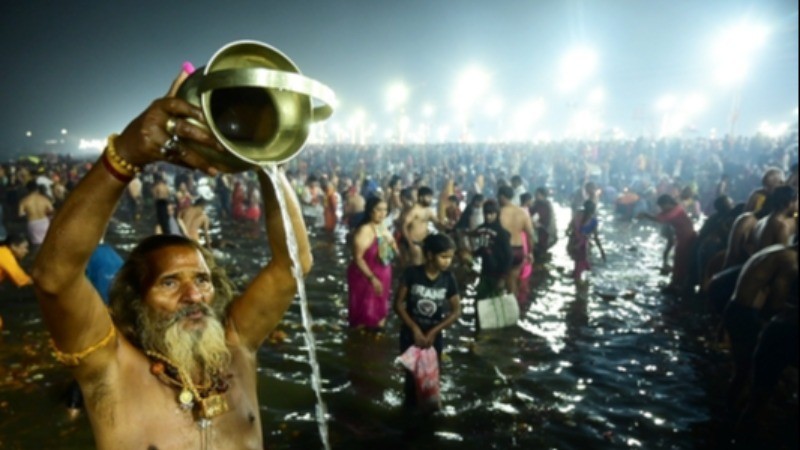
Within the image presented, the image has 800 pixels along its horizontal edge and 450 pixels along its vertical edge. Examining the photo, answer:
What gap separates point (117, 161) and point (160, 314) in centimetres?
89

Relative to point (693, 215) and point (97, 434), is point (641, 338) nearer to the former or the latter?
point (97, 434)

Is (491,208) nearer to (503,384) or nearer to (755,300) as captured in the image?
(503,384)

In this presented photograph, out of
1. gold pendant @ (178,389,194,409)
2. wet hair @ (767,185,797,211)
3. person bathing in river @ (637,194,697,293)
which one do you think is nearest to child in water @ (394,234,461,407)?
gold pendant @ (178,389,194,409)

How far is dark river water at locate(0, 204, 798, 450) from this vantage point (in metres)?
4.95

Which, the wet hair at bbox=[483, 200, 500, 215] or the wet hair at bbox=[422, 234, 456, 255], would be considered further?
the wet hair at bbox=[483, 200, 500, 215]

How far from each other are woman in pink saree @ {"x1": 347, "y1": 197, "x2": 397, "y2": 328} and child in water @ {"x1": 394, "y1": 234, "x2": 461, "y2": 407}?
1.78 metres

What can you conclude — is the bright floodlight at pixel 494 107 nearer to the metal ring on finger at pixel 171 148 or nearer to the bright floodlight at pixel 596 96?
the bright floodlight at pixel 596 96

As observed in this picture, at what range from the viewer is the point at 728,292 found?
6.59 metres

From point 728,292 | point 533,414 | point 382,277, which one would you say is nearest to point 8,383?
point 382,277

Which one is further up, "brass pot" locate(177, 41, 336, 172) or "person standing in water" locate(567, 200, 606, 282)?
"brass pot" locate(177, 41, 336, 172)

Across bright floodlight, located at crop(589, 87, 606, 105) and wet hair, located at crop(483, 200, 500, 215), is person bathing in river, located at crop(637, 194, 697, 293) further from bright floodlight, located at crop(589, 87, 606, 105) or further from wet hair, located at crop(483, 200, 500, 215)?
bright floodlight, located at crop(589, 87, 606, 105)

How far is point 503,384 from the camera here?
6043 mm

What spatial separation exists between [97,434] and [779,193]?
24.9 ft

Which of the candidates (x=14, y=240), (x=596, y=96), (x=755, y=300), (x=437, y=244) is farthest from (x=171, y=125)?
(x=596, y=96)
